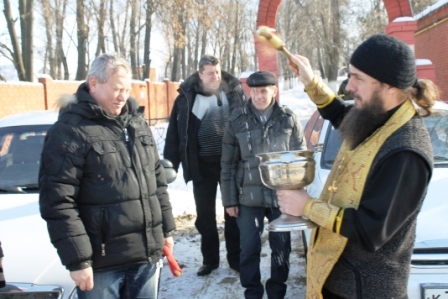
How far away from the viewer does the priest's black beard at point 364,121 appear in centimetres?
197

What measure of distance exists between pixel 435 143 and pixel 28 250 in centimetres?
337

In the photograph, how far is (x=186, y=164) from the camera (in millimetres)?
4785

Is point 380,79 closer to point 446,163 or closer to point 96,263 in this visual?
point 96,263

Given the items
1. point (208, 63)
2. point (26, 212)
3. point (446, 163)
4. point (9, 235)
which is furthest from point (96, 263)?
point (446, 163)

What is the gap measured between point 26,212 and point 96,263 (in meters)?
1.19

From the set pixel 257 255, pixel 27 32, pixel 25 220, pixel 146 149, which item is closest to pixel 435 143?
pixel 257 255

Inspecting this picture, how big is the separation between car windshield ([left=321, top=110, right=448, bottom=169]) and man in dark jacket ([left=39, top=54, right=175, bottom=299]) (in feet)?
6.98

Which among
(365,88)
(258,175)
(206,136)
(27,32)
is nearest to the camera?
(365,88)

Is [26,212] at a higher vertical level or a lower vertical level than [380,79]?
lower

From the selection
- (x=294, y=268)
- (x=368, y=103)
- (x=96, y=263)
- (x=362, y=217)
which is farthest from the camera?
(x=294, y=268)

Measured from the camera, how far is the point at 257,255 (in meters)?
4.00

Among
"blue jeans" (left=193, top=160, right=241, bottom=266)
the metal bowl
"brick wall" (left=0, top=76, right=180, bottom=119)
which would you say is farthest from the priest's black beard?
"brick wall" (left=0, top=76, right=180, bottom=119)

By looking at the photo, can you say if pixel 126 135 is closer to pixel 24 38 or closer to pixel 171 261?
pixel 171 261

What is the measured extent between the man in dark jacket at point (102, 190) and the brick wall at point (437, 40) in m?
14.4
